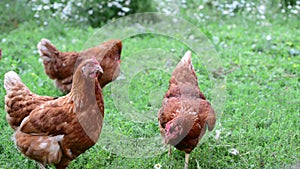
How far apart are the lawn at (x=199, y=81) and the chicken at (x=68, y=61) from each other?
34cm

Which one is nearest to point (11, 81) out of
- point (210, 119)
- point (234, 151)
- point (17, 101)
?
point (17, 101)

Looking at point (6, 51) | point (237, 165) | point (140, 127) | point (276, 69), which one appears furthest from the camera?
point (6, 51)

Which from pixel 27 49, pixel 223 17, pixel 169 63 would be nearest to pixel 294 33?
pixel 223 17

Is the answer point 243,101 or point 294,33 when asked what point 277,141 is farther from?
point 294,33

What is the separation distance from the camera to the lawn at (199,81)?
4777 mm

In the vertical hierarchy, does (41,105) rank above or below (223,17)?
above

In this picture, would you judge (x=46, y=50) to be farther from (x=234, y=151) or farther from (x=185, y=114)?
(x=234, y=151)

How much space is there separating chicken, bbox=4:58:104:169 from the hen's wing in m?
0.08

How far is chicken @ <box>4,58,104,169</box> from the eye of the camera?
3912 millimetres

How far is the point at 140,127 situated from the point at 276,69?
2.72 m

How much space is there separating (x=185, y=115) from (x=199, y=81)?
2478 mm

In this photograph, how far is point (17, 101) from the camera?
13.4 ft

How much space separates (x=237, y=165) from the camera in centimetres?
462

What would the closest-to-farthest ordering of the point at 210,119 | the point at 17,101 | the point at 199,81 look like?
the point at 17,101
the point at 210,119
the point at 199,81
